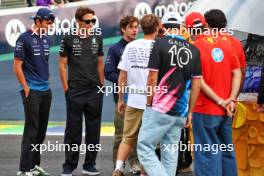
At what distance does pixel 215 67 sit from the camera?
623 cm

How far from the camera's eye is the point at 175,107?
612 centimetres

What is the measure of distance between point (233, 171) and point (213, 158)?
0.86 feet

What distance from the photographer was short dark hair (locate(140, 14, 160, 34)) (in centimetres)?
654

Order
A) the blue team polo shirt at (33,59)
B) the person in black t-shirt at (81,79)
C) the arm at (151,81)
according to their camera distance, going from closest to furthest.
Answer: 1. the arm at (151,81)
2. the blue team polo shirt at (33,59)
3. the person in black t-shirt at (81,79)

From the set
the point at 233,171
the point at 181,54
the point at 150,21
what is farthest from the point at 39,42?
the point at 233,171

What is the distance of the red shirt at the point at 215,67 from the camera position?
6.23 m

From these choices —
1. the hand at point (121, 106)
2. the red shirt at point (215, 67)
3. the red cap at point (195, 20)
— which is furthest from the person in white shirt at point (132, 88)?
the red shirt at point (215, 67)

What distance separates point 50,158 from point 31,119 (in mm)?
1326

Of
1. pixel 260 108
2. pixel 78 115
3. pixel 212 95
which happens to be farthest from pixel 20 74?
pixel 260 108

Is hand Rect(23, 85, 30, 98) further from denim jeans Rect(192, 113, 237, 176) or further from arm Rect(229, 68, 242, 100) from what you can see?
arm Rect(229, 68, 242, 100)

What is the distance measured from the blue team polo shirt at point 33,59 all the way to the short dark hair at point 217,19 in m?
2.01

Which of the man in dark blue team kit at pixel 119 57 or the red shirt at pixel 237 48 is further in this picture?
the man in dark blue team kit at pixel 119 57

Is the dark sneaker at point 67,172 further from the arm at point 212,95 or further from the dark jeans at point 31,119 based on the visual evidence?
the arm at point 212,95

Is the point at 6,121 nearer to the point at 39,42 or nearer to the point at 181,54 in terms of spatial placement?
the point at 39,42
